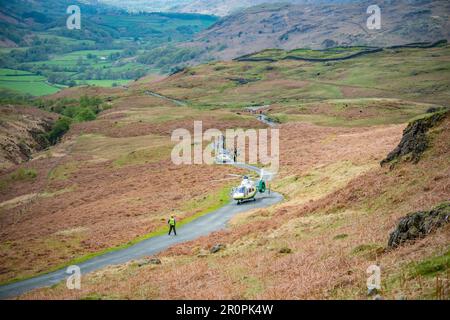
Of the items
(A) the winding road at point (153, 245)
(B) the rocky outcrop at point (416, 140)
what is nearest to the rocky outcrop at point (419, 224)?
(B) the rocky outcrop at point (416, 140)

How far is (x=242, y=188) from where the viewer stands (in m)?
56.7

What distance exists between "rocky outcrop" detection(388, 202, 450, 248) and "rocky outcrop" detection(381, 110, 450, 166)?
1774 centimetres

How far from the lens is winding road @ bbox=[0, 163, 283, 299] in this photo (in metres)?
36.3

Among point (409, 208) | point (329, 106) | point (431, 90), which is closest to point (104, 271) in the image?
point (409, 208)

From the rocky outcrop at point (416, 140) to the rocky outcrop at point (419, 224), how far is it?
58.2 ft

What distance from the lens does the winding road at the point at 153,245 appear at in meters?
36.3

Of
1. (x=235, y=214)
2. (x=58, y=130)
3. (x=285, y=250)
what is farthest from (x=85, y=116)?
A: (x=285, y=250)

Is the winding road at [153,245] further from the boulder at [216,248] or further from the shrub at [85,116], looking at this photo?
the shrub at [85,116]

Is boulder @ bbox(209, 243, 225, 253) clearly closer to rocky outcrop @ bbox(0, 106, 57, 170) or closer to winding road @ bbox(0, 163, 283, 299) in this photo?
winding road @ bbox(0, 163, 283, 299)

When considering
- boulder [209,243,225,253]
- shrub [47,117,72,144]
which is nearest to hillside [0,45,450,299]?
boulder [209,243,225,253]

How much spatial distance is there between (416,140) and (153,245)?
75.7ft

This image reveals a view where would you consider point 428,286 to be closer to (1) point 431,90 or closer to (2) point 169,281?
(2) point 169,281

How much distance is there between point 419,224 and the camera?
22.9m
